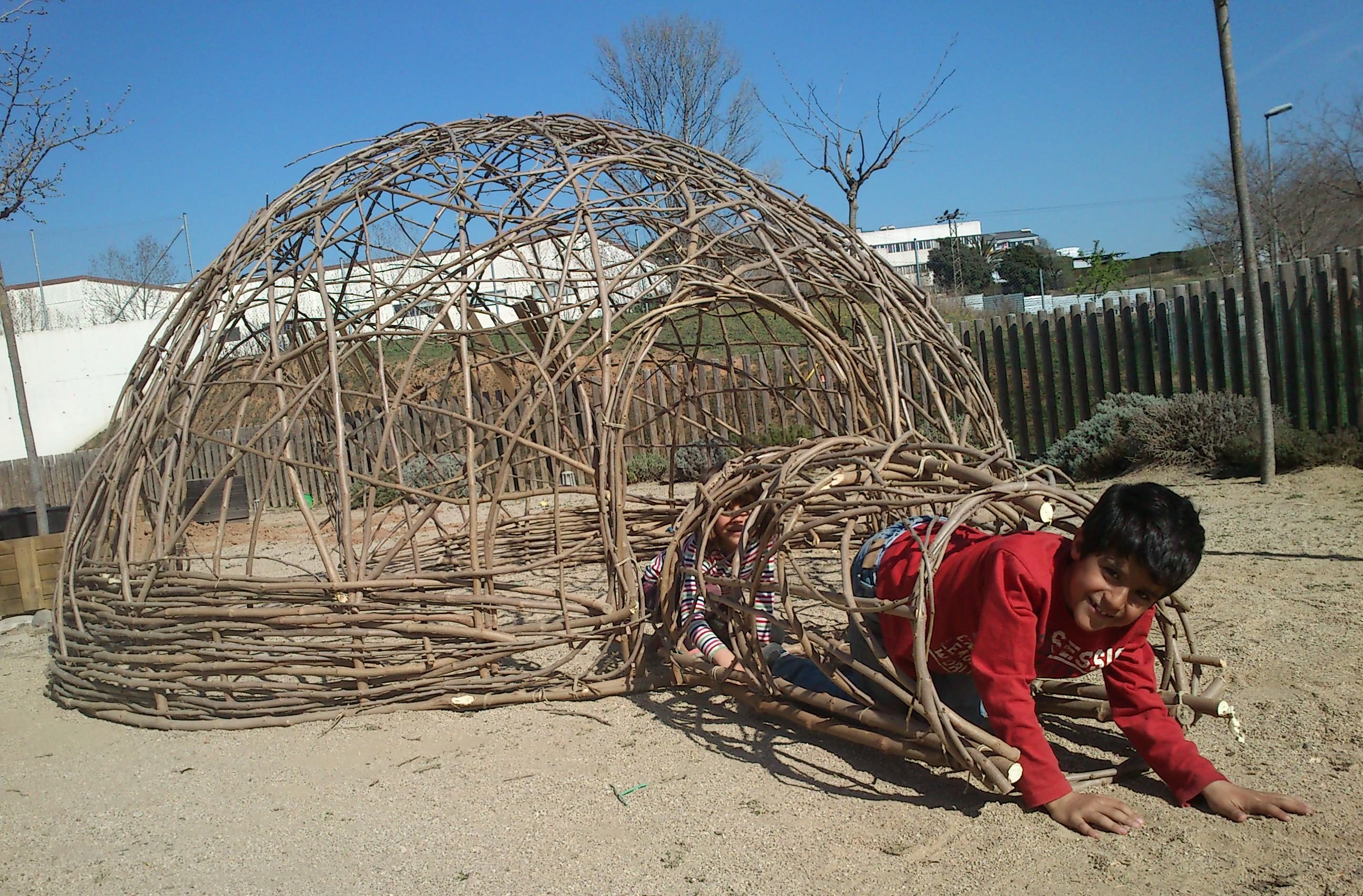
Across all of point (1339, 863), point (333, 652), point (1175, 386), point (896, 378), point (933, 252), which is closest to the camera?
point (1339, 863)

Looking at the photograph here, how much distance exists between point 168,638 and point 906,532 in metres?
2.78

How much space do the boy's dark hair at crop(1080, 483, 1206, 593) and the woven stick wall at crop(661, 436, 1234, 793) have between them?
41 cm

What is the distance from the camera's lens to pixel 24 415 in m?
7.40

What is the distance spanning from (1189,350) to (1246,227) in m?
2.00

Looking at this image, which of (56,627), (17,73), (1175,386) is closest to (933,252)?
(1175,386)

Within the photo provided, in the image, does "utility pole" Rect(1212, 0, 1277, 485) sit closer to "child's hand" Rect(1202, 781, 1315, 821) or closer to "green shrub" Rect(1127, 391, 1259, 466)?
"green shrub" Rect(1127, 391, 1259, 466)

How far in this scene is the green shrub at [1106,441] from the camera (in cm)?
838

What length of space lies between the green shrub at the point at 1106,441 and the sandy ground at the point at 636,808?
14.9 ft

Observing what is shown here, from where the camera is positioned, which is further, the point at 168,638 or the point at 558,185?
the point at 558,185

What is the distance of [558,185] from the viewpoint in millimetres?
4172

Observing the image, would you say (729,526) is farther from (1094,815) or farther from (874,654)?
(1094,815)

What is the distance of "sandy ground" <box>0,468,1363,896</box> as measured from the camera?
2195mm

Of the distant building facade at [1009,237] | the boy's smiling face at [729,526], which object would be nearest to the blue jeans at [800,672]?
the boy's smiling face at [729,526]

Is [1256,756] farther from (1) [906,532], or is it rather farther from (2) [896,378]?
(2) [896,378]
